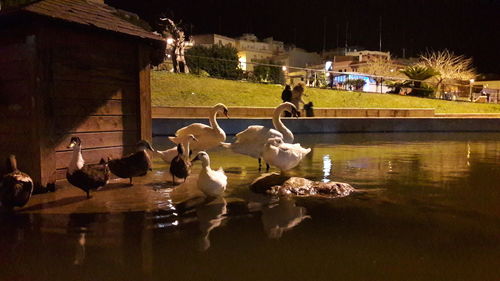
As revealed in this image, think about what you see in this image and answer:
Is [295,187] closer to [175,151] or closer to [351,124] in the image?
[175,151]

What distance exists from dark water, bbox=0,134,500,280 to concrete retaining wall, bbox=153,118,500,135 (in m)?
9.69

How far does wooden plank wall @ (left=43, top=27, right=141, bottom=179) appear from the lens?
6.04 metres

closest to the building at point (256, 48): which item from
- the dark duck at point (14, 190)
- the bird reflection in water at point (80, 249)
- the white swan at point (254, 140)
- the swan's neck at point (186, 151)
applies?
the white swan at point (254, 140)

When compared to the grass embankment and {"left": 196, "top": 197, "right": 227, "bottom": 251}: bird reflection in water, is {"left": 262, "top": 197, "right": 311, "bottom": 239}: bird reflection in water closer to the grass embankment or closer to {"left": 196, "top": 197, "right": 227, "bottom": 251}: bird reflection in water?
{"left": 196, "top": 197, "right": 227, "bottom": 251}: bird reflection in water

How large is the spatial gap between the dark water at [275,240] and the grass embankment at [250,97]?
1609 centimetres

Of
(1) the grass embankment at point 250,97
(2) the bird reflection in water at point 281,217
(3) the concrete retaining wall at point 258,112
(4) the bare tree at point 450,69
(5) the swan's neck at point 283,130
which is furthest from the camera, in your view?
(4) the bare tree at point 450,69

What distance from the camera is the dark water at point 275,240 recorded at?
305 centimetres

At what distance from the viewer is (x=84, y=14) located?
6305 millimetres

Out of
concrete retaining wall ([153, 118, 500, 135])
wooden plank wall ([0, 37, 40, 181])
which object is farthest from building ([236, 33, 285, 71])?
wooden plank wall ([0, 37, 40, 181])

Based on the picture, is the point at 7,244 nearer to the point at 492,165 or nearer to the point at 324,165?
the point at 324,165

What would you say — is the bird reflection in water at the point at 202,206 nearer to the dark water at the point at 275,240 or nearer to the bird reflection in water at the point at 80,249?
the dark water at the point at 275,240

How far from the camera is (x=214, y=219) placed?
14.6 ft

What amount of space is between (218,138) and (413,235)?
5380 mm

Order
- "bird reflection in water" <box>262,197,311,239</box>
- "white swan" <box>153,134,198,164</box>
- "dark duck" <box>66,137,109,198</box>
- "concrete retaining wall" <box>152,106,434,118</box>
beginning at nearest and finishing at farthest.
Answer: "bird reflection in water" <box>262,197,311,239</box>, "dark duck" <box>66,137,109,198</box>, "white swan" <box>153,134,198,164</box>, "concrete retaining wall" <box>152,106,434,118</box>
